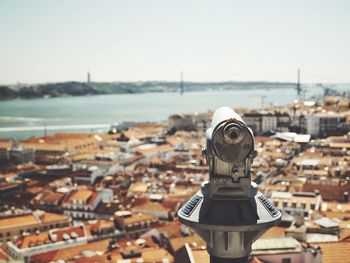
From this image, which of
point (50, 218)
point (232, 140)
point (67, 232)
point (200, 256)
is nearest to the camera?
point (232, 140)

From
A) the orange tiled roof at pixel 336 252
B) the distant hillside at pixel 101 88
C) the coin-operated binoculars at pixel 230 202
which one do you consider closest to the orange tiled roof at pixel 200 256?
the orange tiled roof at pixel 336 252

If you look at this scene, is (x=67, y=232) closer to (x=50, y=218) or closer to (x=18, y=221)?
(x=18, y=221)

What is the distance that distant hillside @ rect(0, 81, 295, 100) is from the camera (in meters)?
130

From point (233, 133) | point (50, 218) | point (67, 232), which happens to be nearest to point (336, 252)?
point (233, 133)

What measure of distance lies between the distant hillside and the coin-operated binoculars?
112411mm

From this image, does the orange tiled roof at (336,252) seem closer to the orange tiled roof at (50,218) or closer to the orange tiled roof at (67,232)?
the orange tiled roof at (67,232)

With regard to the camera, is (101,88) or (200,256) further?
(101,88)

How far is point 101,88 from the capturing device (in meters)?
154

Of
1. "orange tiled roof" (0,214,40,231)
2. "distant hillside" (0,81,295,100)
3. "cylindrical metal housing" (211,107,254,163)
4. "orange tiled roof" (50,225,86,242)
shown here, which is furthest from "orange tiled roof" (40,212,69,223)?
"distant hillside" (0,81,295,100)

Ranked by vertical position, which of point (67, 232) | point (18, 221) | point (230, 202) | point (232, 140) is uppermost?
point (232, 140)

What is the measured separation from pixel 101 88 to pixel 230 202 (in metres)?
154

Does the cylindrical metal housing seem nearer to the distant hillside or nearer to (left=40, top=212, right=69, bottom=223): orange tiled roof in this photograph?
(left=40, top=212, right=69, bottom=223): orange tiled roof

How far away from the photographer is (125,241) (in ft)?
50.2

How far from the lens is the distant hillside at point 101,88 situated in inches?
5108
